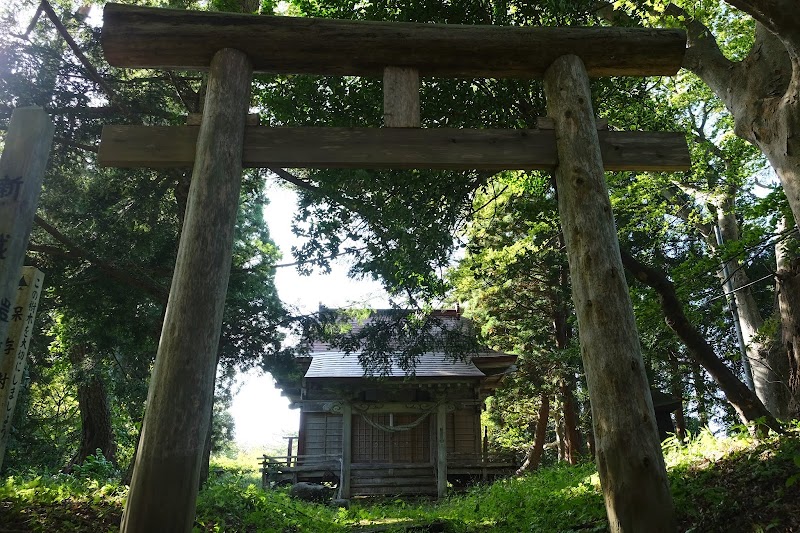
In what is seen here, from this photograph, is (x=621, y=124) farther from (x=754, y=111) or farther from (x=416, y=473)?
(x=416, y=473)

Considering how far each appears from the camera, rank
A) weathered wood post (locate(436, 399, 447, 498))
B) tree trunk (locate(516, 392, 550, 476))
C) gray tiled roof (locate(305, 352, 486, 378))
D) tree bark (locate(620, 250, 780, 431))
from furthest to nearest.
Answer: tree trunk (locate(516, 392, 550, 476)) < gray tiled roof (locate(305, 352, 486, 378)) < weathered wood post (locate(436, 399, 447, 498)) < tree bark (locate(620, 250, 780, 431))

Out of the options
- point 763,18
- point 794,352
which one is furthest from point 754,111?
point 794,352

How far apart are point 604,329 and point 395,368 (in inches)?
479

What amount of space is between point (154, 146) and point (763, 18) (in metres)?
4.93

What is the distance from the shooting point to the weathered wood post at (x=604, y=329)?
3.21m

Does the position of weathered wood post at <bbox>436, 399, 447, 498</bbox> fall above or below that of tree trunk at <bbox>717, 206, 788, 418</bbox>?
below

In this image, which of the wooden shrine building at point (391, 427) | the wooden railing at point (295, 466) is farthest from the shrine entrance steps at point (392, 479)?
the wooden railing at point (295, 466)

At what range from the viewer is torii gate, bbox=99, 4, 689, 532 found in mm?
3248

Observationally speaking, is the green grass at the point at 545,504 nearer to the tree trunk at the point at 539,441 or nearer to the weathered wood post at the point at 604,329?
the weathered wood post at the point at 604,329

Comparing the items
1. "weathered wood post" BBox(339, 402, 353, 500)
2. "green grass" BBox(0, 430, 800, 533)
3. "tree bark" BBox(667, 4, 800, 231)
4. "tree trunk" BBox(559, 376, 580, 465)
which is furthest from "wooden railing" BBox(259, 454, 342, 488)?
"tree bark" BBox(667, 4, 800, 231)

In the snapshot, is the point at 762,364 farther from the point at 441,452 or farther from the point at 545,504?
the point at 441,452

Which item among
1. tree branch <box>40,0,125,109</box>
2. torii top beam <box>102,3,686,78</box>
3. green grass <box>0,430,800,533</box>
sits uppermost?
tree branch <box>40,0,125,109</box>

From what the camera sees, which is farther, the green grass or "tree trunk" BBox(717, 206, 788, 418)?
"tree trunk" BBox(717, 206, 788, 418)

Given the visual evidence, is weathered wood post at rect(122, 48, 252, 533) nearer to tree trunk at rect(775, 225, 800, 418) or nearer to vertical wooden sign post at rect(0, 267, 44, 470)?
vertical wooden sign post at rect(0, 267, 44, 470)
